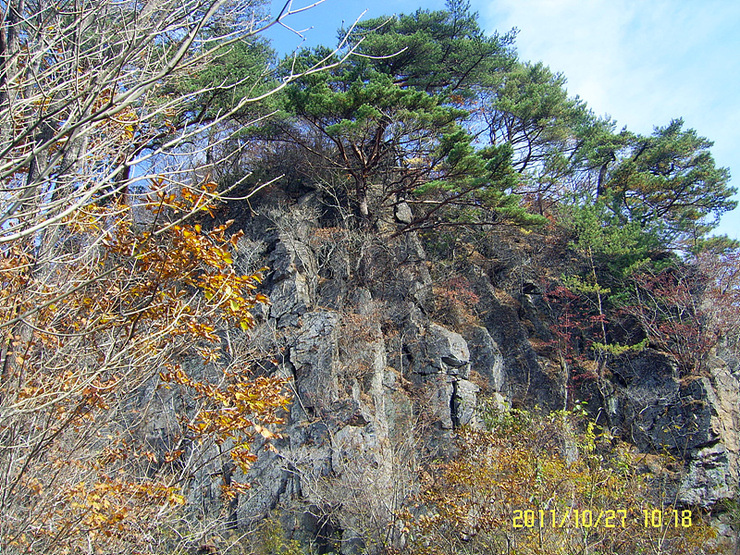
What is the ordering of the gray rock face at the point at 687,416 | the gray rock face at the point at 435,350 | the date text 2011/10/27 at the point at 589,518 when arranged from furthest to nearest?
the gray rock face at the point at 435,350 < the gray rock face at the point at 687,416 < the date text 2011/10/27 at the point at 589,518

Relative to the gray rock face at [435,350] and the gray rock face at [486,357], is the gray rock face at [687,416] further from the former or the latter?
the gray rock face at [435,350]

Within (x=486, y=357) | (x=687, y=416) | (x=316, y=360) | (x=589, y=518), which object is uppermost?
(x=486, y=357)

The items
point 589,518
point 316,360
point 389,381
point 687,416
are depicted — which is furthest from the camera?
point 687,416

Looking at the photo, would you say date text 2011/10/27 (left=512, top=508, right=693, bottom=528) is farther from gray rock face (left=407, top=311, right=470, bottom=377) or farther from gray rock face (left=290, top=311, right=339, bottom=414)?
gray rock face (left=407, top=311, right=470, bottom=377)

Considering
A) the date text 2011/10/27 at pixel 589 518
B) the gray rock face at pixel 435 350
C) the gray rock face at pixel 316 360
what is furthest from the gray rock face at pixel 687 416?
the gray rock face at pixel 316 360

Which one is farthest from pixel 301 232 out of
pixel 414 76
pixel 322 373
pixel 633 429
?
pixel 633 429

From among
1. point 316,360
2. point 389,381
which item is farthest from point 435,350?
point 316,360

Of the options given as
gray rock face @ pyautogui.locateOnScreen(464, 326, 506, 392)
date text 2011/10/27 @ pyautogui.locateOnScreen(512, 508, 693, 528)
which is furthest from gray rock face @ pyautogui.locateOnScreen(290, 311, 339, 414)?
date text 2011/10/27 @ pyautogui.locateOnScreen(512, 508, 693, 528)

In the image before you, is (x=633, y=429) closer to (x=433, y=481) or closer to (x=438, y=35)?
(x=433, y=481)

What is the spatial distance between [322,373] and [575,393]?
7.30 m

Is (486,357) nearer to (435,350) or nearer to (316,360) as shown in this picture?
(435,350)

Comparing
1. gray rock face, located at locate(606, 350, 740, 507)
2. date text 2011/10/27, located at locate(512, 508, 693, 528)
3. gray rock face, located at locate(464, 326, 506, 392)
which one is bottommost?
date text 2011/10/27, located at locate(512, 508, 693, 528)

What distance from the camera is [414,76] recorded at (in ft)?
50.1

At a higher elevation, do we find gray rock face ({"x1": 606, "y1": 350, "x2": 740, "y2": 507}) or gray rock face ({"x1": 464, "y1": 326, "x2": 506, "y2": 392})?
gray rock face ({"x1": 464, "y1": 326, "x2": 506, "y2": 392})
